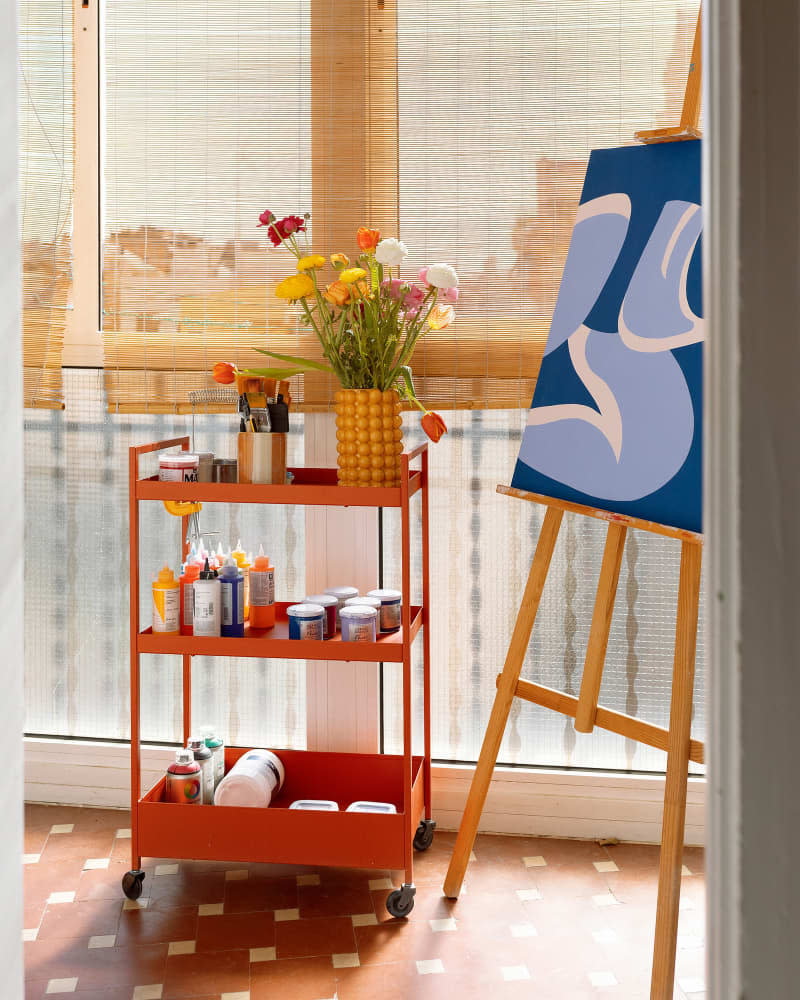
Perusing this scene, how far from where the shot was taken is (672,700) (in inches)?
69.5

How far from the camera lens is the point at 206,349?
8.32 ft

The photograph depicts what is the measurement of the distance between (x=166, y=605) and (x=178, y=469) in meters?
0.32

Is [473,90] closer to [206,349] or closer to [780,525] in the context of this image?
[206,349]

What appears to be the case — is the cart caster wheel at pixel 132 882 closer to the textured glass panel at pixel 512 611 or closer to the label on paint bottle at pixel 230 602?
the label on paint bottle at pixel 230 602

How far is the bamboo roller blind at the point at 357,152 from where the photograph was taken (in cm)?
237

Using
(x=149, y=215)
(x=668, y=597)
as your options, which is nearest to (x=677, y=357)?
(x=668, y=597)

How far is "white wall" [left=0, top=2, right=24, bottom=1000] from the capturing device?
0.39 m

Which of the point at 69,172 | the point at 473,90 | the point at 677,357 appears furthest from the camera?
the point at 69,172

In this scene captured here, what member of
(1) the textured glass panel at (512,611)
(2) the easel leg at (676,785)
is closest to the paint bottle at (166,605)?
(1) the textured glass panel at (512,611)

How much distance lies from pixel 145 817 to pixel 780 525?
2090 mm

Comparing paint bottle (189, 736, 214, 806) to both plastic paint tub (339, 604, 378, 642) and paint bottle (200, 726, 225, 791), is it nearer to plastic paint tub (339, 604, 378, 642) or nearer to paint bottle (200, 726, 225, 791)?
paint bottle (200, 726, 225, 791)

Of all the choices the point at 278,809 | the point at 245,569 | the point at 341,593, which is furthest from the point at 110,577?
the point at 278,809

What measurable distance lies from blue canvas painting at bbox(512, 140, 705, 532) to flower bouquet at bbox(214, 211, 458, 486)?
283 millimetres

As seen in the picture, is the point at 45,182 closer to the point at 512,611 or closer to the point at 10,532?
the point at 512,611
